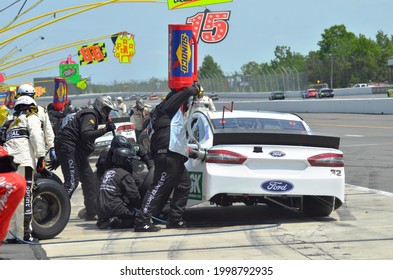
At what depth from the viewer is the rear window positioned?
391 inches

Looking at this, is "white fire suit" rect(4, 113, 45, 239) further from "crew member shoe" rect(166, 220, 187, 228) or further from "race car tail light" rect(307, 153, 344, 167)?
"race car tail light" rect(307, 153, 344, 167)

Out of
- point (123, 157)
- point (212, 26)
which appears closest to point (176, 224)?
point (123, 157)

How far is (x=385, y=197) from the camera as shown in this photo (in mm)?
11688

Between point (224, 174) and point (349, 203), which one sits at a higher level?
point (224, 174)

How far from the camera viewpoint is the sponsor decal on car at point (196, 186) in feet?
30.9

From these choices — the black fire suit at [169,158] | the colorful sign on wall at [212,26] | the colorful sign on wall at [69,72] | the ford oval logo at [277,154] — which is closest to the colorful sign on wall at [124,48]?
the colorful sign on wall at [69,72]

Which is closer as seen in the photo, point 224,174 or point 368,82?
point 224,174

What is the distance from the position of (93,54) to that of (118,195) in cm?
3072

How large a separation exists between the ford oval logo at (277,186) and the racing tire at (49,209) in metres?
2.21

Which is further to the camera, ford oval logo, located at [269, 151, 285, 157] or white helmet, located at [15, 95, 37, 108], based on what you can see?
ford oval logo, located at [269, 151, 285, 157]

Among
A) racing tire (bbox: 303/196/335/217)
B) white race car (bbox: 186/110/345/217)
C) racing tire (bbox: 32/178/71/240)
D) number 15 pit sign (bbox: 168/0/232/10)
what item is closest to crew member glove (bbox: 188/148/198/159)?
white race car (bbox: 186/110/345/217)
